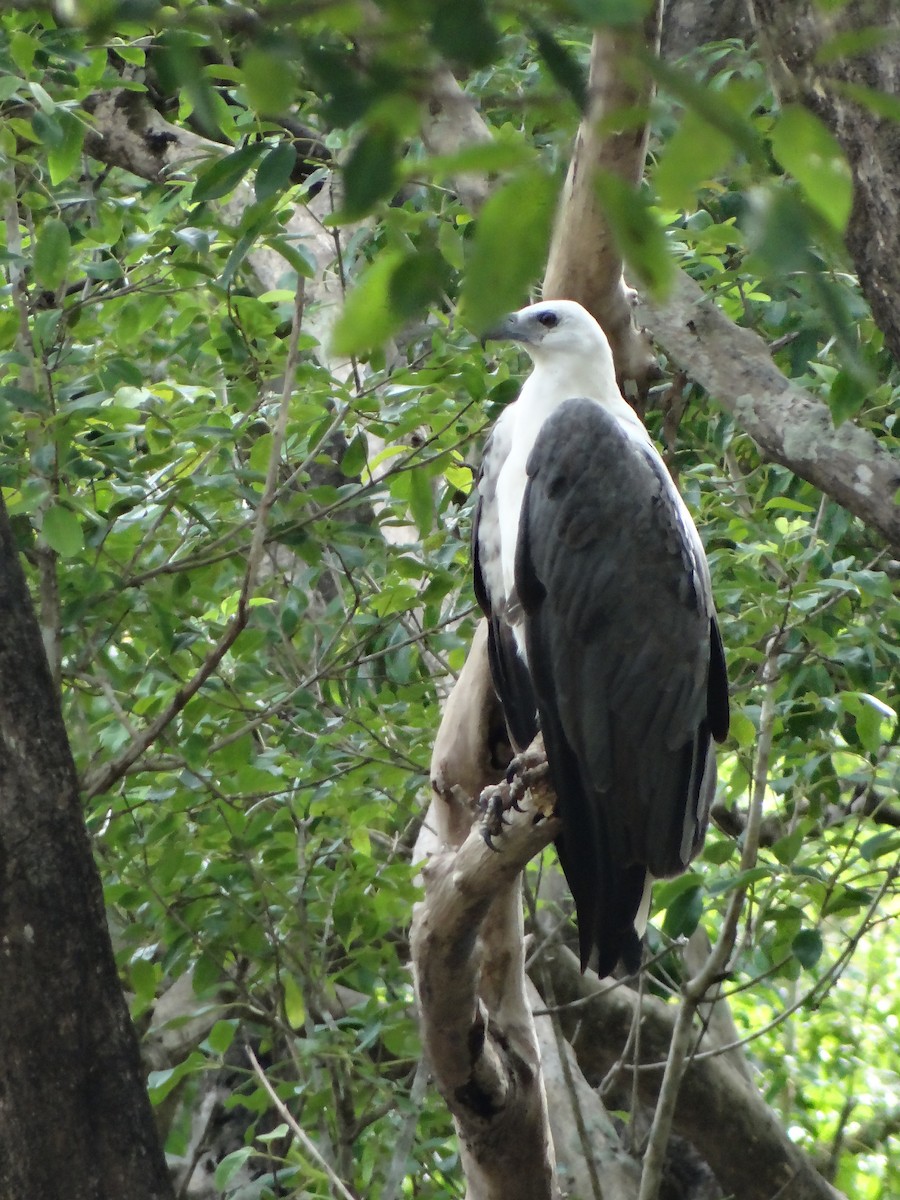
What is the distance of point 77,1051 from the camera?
2059 mm

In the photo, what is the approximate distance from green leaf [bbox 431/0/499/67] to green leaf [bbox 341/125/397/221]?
50 mm

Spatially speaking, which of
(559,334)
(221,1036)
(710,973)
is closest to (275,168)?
(559,334)

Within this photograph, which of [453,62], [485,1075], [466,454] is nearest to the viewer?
[453,62]

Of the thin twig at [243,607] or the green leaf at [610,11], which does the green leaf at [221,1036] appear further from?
the green leaf at [610,11]

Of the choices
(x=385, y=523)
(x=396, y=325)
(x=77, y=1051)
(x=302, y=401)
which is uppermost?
(x=302, y=401)

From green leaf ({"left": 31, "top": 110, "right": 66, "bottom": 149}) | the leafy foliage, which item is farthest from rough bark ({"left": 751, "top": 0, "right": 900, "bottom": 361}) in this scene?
green leaf ({"left": 31, "top": 110, "right": 66, "bottom": 149})

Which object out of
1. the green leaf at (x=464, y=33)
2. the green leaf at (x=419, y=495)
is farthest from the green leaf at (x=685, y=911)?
the green leaf at (x=464, y=33)

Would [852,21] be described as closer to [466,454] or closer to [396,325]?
[396,325]

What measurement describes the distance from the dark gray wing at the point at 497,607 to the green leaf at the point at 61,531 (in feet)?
2.64

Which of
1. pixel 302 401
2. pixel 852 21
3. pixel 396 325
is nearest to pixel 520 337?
pixel 302 401

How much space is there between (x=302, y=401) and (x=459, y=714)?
0.79 m

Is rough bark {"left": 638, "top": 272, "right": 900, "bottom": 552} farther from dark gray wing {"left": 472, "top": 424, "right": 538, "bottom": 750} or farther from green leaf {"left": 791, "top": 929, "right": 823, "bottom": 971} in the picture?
green leaf {"left": 791, "top": 929, "right": 823, "bottom": 971}

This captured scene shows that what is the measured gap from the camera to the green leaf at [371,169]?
2.12 ft

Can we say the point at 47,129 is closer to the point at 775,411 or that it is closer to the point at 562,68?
the point at 775,411
